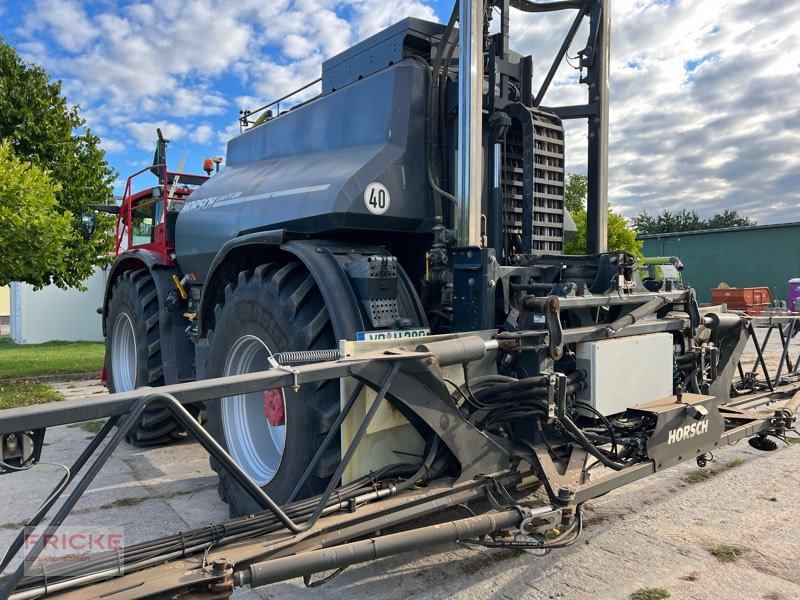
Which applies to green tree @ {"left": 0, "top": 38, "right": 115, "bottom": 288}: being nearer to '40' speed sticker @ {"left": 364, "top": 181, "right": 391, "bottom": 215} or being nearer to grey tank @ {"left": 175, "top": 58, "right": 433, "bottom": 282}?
grey tank @ {"left": 175, "top": 58, "right": 433, "bottom": 282}

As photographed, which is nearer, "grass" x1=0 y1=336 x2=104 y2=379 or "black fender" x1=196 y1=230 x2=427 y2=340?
"black fender" x1=196 y1=230 x2=427 y2=340

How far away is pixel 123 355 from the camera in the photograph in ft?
24.1

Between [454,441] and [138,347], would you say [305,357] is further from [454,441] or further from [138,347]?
[138,347]

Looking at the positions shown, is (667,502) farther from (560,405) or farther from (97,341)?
(97,341)

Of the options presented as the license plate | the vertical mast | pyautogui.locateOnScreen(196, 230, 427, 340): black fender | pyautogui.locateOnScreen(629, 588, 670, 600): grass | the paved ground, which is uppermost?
the vertical mast

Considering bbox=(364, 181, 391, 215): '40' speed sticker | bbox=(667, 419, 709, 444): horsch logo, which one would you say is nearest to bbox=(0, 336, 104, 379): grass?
bbox=(364, 181, 391, 215): '40' speed sticker

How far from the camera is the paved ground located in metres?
3.17

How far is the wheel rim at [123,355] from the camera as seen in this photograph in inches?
283

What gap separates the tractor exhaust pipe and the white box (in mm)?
946

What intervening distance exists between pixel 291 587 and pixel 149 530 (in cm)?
135

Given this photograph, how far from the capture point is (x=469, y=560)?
137 inches

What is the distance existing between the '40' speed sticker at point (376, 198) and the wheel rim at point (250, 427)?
3.76 ft

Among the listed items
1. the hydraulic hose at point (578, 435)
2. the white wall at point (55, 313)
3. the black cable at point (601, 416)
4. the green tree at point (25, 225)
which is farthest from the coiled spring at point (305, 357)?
the white wall at point (55, 313)

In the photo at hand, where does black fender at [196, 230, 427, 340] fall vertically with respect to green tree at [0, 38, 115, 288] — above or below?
below
